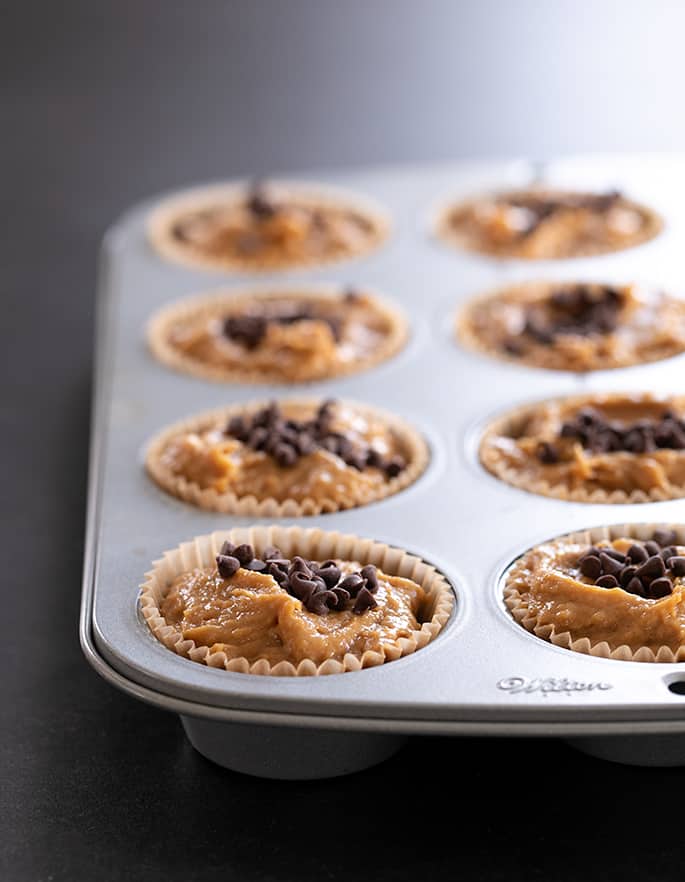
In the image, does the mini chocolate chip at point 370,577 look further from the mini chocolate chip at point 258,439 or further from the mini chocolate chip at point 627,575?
the mini chocolate chip at point 258,439

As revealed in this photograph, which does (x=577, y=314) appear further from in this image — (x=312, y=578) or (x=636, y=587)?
(x=312, y=578)

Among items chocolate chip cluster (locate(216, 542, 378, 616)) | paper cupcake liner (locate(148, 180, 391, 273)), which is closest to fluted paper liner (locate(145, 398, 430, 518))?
chocolate chip cluster (locate(216, 542, 378, 616))

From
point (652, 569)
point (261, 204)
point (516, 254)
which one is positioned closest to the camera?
point (652, 569)

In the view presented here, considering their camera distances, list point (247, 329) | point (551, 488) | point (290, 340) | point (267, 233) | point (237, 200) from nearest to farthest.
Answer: point (551, 488), point (290, 340), point (247, 329), point (267, 233), point (237, 200)

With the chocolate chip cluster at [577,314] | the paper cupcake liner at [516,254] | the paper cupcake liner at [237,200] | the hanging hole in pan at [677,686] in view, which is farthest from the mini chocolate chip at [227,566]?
the paper cupcake liner at [516,254]

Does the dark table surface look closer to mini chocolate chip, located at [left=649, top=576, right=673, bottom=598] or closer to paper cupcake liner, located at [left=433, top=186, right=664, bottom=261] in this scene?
mini chocolate chip, located at [left=649, top=576, right=673, bottom=598]

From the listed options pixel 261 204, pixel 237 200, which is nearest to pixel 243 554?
pixel 261 204
